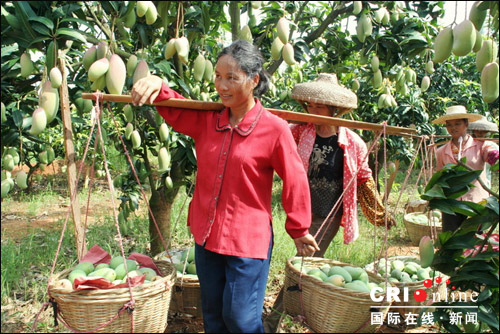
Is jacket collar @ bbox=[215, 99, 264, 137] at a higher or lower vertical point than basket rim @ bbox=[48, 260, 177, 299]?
higher

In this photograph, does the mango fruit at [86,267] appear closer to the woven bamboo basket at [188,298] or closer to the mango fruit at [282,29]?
the woven bamboo basket at [188,298]

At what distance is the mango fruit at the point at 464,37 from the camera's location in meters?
1.17

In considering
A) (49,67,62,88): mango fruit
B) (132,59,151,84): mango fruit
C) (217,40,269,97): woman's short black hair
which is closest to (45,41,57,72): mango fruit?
(49,67,62,88): mango fruit

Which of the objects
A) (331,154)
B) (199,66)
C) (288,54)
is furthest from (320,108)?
(199,66)

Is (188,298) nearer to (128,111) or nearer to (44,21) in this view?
(128,111)

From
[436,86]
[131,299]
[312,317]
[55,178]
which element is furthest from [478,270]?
[55,178]

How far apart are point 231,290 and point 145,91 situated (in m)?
0.60

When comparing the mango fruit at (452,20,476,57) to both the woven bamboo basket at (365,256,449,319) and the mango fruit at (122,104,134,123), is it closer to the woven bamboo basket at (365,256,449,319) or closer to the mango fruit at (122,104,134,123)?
the woven bamboo basket at (365,256,449,319)

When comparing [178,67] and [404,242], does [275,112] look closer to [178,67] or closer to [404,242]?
[178,67]

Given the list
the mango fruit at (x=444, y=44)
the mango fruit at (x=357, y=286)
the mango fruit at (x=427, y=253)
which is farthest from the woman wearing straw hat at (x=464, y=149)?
the mango fruit at (x=444, y=44)

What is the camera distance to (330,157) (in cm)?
184

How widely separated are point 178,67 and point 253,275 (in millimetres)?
1029

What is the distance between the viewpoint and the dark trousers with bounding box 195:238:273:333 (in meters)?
1.24

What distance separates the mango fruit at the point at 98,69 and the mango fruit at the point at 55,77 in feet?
0.30
